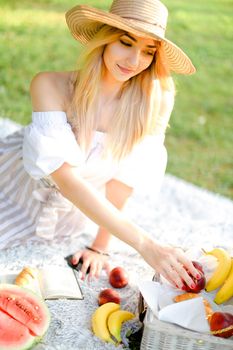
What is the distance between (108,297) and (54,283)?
0.23 metres

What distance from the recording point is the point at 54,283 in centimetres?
257

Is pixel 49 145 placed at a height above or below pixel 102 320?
above

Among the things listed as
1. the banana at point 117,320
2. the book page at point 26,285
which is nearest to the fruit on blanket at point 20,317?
the book page at point 26,285

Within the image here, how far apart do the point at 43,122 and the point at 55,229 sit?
658 millimetres

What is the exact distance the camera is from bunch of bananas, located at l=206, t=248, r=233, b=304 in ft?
7.61

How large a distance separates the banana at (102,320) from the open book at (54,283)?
0.15 m

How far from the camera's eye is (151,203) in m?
3.77

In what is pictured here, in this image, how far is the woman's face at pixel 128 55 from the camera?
2.53 meters

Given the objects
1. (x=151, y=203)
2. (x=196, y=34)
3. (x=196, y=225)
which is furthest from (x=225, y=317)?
(x=196, y=34)

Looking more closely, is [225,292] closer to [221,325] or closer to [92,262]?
[221,325]

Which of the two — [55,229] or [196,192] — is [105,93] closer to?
[55,229]

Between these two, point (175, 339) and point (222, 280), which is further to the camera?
point (222, 280)

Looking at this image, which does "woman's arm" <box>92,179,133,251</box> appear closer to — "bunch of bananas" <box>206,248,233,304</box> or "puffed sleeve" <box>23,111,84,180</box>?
"puffed sleeve" <box>23,111,84,180</box>

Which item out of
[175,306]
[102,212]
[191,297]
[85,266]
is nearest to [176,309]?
[175,306]
